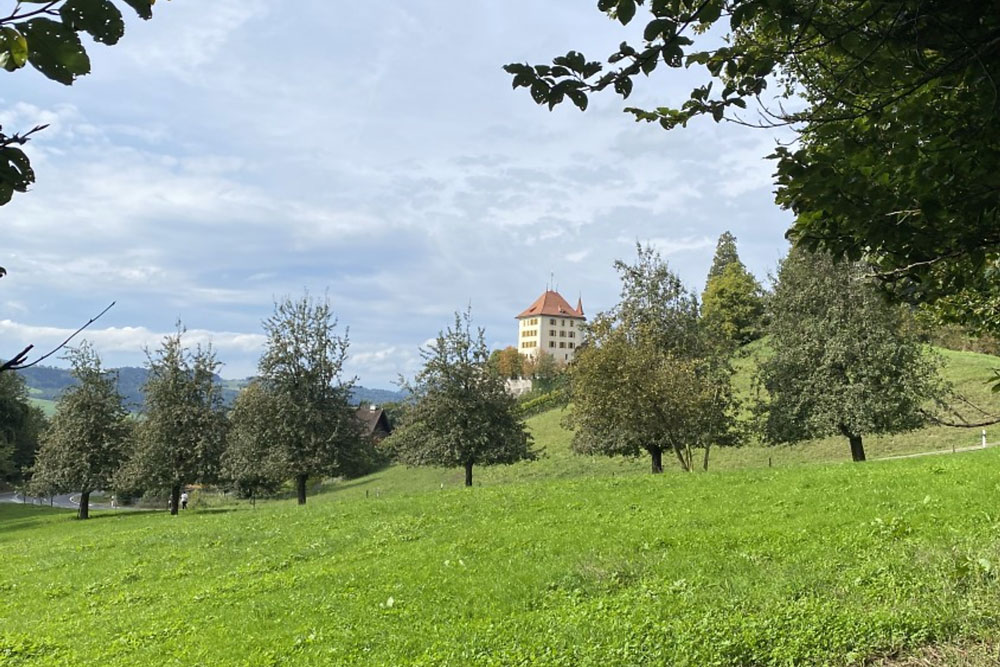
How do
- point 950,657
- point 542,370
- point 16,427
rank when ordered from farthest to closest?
point 542,370 < point 16,427 < point 950,657

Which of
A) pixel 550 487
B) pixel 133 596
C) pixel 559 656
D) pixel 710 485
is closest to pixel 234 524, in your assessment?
pixel 133 596

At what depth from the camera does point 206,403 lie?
107ft

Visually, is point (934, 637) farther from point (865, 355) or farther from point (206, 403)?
point (206, 403)

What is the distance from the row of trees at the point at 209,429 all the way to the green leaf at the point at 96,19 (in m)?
27.0

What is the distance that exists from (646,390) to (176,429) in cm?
2199

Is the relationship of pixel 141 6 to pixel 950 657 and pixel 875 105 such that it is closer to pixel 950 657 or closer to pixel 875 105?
pixel 875 105

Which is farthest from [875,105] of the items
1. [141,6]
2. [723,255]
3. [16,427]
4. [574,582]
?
[723,255]

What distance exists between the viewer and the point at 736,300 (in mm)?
69125

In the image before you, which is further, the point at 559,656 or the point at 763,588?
the point at 763,588

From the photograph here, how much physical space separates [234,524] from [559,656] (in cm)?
1387

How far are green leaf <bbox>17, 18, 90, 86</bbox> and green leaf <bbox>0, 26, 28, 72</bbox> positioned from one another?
0.02 m

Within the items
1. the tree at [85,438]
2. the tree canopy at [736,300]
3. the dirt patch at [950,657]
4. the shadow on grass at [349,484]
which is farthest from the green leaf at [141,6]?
the tree canopy at [736,300]

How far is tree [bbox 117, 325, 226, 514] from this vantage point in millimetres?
30266

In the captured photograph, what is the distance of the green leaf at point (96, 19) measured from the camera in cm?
155
